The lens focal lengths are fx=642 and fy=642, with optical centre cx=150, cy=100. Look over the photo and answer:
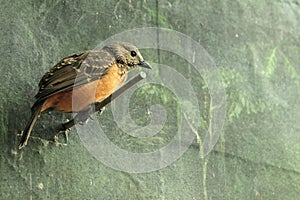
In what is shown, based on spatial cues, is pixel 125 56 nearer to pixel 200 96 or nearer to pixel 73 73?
pixel 73 73

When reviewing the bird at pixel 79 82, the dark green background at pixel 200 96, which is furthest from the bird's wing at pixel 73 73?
the dark green background at pixel 200 96

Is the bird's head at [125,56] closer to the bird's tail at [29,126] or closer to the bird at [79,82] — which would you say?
the bird at [79,82]

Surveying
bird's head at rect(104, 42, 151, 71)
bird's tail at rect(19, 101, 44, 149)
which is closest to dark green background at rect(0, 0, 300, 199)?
bird's tail at rect(19, 101, 44, 149)

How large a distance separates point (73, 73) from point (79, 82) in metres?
0.04

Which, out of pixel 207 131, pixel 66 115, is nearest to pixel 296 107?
pixel 207 131

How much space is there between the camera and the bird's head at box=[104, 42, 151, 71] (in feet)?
7.81

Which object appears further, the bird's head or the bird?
the bird's head

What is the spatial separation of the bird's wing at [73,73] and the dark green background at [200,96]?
170 mm

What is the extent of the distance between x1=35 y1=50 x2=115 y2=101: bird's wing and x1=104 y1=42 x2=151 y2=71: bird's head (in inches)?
1.2

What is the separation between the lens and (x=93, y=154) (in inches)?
101

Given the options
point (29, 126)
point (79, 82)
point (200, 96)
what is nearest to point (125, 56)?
point (79, 82)

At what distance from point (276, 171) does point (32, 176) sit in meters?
1.32

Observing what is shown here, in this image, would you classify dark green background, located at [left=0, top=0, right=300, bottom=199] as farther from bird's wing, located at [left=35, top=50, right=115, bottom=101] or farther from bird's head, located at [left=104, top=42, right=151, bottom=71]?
bird's head, located at [left=104, top=42, right=151, bottom=71]

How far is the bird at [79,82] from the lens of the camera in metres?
2.25
